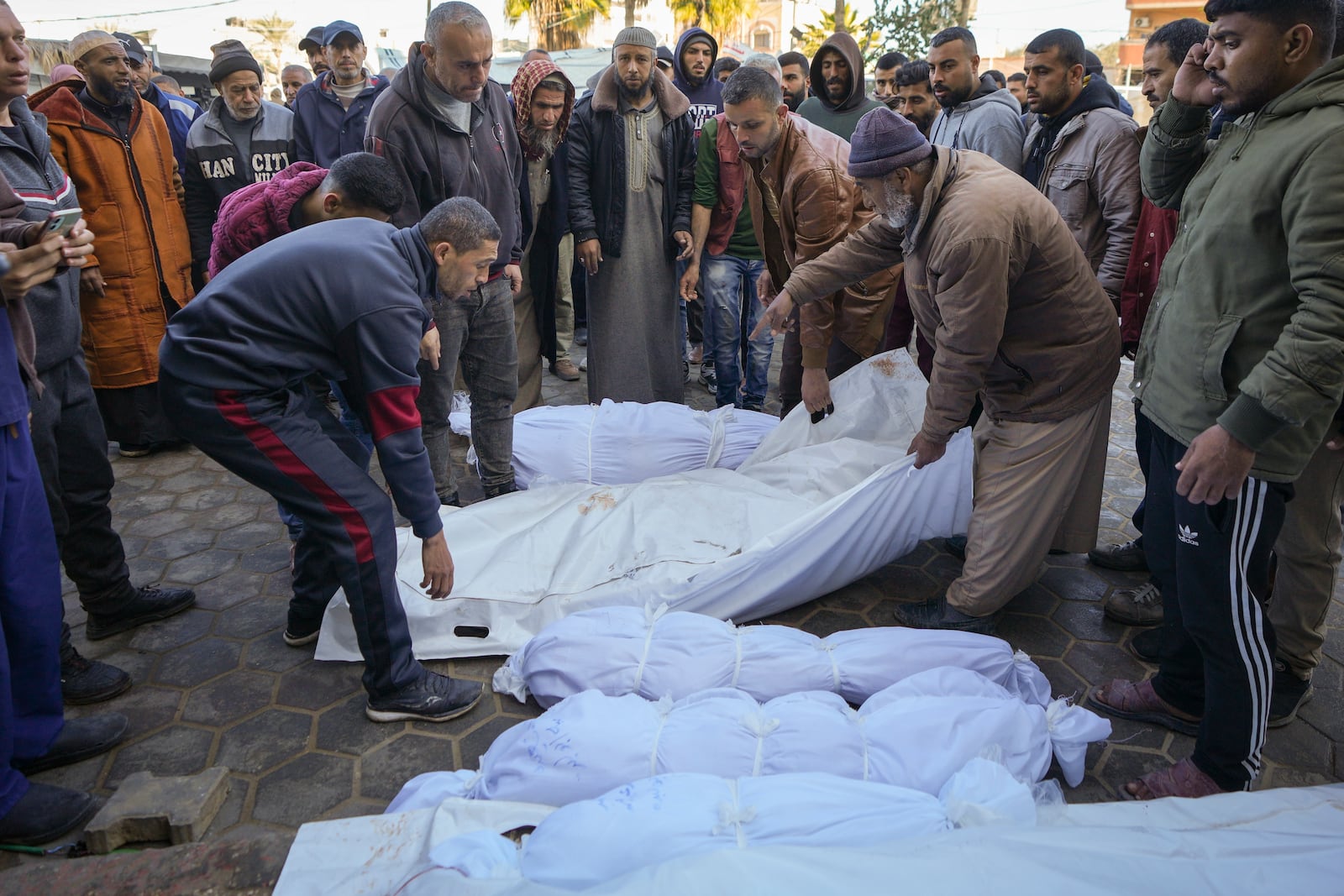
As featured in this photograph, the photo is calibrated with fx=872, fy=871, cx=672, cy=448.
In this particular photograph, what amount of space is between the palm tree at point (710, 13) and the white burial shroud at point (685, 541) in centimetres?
2334

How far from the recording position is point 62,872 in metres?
1.81

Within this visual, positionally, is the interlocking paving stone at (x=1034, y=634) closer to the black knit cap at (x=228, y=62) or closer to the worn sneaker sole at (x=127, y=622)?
the worn sneaker sole at (x=127, y=622)

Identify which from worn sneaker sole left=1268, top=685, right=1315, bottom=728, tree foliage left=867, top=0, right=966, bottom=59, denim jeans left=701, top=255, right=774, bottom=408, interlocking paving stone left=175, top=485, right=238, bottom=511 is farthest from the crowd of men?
tree foliage left=867, top=0, right=966, bottom=59

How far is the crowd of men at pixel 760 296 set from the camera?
1854mm

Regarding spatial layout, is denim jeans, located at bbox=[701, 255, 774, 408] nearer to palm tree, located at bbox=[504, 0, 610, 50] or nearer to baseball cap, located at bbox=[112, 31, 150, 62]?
baseball cap, located at bbox=[112, 31, 150, 62]

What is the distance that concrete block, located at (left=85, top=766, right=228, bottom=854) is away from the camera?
6.53 feet

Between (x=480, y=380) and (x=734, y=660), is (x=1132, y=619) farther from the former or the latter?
(x=480, y=380)

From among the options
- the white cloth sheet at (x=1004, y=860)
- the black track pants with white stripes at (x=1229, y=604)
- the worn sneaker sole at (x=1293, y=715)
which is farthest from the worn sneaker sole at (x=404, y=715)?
the worn sneaker sole at (x=1293, y=715)

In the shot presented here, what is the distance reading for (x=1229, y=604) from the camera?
6.38 ft

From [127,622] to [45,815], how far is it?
1.03 m

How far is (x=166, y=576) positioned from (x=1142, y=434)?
358cm

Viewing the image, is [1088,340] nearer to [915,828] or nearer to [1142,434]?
[1142,434]

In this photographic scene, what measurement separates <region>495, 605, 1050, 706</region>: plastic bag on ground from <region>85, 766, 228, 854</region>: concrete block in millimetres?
801

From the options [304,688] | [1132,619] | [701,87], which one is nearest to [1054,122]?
[1132,619]
